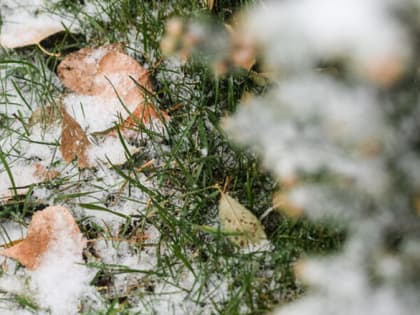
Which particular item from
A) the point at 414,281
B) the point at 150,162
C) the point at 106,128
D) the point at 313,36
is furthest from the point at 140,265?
the point at 313,36

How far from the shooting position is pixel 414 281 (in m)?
0.81

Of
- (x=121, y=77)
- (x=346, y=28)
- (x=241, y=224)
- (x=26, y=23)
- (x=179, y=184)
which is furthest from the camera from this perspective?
(x=26, y=23)

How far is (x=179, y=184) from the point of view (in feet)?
4.07

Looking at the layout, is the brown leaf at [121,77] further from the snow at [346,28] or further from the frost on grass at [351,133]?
the snow at [346,28]

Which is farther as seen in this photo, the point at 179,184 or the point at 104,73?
the point at 104,73

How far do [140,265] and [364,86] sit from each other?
0.69 metres

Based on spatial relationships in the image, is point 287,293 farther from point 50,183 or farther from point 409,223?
point 50,183

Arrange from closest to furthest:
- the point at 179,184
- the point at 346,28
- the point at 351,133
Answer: the point at 346,28 < the point at 351,133 < the point at 179,184

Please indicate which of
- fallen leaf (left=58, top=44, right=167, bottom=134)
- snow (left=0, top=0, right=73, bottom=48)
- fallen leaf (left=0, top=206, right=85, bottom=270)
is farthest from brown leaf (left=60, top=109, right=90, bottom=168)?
snow (left=0, top=0, right=73, bottom=48)

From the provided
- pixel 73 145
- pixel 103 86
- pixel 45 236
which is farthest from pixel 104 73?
pixel 45 236

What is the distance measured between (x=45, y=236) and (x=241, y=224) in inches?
17.0

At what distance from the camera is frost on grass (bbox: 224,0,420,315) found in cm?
60

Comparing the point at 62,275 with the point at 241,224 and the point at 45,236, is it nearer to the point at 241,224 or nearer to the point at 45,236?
the point at 45,236

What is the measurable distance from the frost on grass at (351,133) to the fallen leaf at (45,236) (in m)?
0.48
